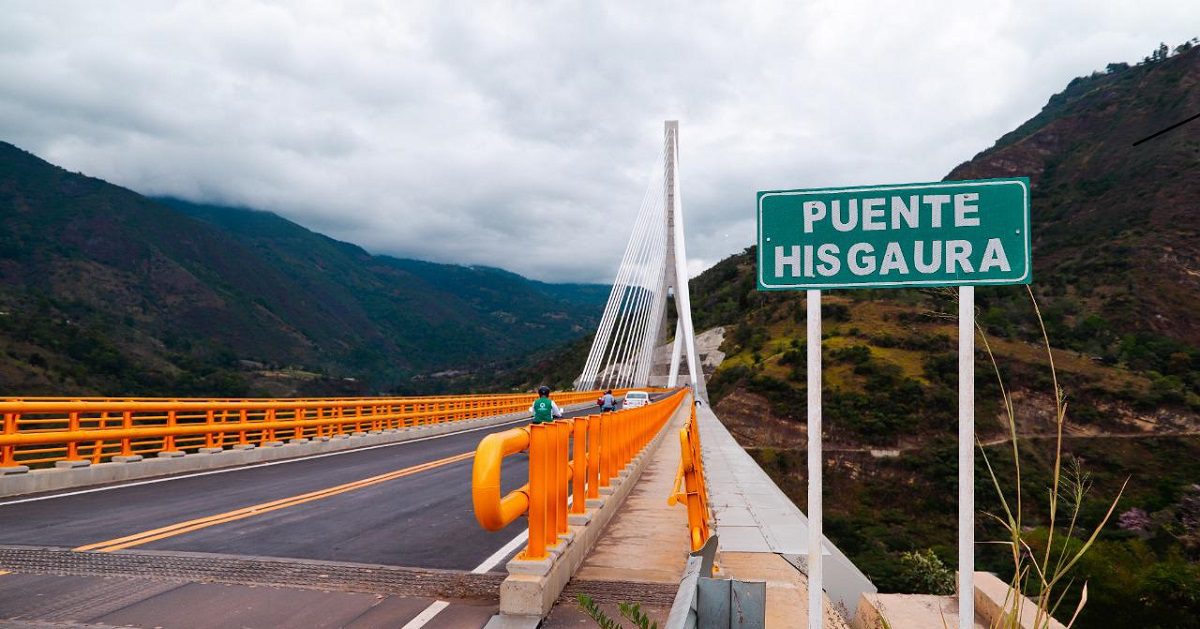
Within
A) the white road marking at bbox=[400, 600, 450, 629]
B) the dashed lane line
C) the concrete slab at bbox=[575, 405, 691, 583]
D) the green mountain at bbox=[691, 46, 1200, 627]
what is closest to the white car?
the green mountain at bbox=[691, 46, 1200, 627]

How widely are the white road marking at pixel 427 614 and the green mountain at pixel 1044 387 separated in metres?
17.2

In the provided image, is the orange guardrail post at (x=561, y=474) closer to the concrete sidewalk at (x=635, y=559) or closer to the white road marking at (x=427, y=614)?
the concrete sidewalk at (x=635, y=559)

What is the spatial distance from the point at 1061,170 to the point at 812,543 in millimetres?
177331

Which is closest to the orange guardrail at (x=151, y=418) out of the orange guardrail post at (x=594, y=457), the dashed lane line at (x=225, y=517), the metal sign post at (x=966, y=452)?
the dashed lane line at (x=225, y=517)

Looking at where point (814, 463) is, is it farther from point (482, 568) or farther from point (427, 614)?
point (482, 568)

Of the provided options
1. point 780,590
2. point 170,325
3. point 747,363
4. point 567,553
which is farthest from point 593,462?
point 170,325

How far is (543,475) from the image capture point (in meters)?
5.20

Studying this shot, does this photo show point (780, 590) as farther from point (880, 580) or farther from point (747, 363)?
point (747, 363)

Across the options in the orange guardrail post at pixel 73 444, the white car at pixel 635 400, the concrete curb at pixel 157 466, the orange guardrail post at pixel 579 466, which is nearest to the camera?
the orange guardrail post at pixel 579 466

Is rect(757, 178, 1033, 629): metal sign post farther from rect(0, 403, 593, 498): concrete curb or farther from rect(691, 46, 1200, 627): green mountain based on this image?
rect(691, 46, 1200, 627): green mountain

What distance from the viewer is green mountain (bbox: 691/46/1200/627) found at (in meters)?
55.1

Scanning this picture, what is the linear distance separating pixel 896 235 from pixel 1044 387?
89.0m

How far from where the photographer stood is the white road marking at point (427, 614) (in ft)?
16.5

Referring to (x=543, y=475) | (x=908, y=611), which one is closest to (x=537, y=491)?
(x=543, y=475)
